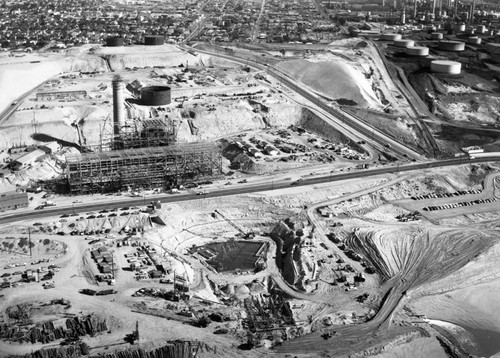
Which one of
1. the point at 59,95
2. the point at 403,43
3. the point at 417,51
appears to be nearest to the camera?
the point at 59,95

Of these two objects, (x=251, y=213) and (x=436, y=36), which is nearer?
(x=251, y=213)

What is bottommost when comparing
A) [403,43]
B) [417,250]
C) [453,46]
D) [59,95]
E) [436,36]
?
[417,250]

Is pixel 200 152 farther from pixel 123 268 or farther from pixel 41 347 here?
pixel 41 347

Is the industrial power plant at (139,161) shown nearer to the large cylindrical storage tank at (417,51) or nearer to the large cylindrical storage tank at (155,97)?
the large cylindrical storage tank at (155,97)

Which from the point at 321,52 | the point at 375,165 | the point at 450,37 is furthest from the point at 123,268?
the point at 450,37

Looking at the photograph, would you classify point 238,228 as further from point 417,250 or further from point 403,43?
point 403,43

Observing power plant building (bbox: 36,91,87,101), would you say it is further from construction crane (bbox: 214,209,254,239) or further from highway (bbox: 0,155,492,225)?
construction crane (bbox: 214,209,254,239)

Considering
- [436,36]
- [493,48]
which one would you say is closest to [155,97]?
[493,48]
